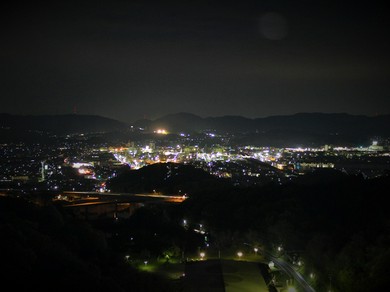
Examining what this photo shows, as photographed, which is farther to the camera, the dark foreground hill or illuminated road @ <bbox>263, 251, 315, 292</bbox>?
the dark foreground hill

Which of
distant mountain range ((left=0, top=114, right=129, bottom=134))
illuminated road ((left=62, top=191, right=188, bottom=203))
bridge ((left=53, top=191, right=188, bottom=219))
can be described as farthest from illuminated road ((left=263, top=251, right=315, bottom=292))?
distant mountain range ((left=0, top=114, right=129, bottom=134))

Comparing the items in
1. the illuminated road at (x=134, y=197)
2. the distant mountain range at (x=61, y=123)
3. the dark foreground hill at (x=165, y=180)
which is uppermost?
the distant mountain range at (x=61, y=123)

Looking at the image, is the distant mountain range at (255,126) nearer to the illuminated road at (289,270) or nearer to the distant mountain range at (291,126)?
the distant mountain range at (291,126)

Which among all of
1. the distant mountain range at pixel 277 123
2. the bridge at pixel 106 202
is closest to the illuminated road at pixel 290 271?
the bridge at pixel 106 202

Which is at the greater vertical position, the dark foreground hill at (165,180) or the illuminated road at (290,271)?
the dark foreground hill at (165,180)

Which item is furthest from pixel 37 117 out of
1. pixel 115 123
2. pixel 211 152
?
A: pixel 211 152

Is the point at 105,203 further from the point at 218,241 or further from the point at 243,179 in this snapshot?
the point at 243,179

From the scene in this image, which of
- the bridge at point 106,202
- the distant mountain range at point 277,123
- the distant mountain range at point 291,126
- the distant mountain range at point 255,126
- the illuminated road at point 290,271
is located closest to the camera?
the illuminated road at point 290,271

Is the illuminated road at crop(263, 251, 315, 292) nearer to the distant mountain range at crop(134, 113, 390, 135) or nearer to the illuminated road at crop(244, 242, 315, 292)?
the illuminated road at crop(244, 242, 315, 292)

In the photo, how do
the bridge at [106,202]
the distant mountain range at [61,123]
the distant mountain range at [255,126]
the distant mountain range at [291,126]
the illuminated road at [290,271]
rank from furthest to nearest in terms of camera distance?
1. the distant mountain range at [291,126]
2. the distant mountain range at [255,126]
3. the distant mountain range at [61,123]
4. the bridge at [106,202]
5. the illuminated road at [290,271]
